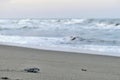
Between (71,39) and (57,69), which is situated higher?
(57,69)

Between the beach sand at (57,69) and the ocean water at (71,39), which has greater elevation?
the beach sand at (57,69)

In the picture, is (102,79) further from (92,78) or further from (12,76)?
(12,76)

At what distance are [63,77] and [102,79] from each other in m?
0.64

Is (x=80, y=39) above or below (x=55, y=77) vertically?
below

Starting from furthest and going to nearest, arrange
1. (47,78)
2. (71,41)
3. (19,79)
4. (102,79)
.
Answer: (71,41) → (102,79) → (47,78) → (19,79)

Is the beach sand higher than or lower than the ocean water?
higher

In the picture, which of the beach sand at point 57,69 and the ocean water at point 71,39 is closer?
the beach sand at point 57,69

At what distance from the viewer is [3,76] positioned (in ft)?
16.2

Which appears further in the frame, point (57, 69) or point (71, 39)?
point (71, 39)

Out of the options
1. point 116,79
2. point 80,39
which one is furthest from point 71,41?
point 116,79

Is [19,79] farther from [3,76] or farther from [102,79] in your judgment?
[102,79]

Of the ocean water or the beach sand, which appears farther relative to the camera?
the ocean water

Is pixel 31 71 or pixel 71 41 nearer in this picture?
pixel 31 71

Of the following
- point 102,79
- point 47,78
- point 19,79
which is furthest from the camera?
point 102,79
